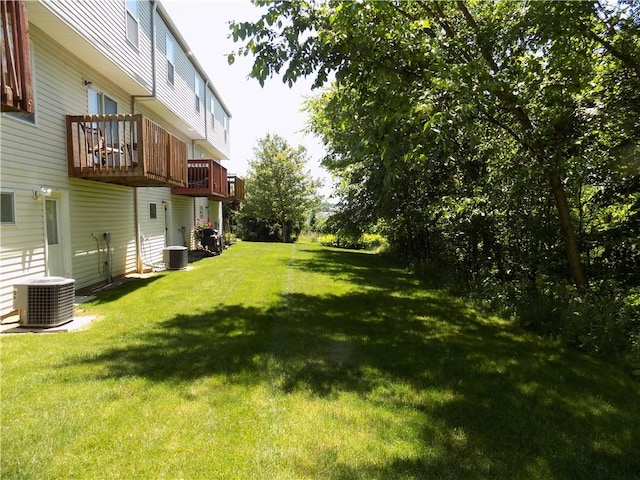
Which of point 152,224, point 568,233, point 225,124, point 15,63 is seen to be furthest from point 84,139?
point 225,124

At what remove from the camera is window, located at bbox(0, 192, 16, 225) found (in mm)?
5984

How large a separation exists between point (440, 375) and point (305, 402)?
1627mm

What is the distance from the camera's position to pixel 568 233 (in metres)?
6.16

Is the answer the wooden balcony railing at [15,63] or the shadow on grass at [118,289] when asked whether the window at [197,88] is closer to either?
the shadow on grass at [118,289]

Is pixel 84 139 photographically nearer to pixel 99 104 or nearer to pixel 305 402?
pixel 99 104

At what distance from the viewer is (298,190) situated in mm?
30016

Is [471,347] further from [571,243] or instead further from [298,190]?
[298,190]

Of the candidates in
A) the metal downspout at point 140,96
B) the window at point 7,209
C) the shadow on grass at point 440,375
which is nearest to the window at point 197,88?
the metal downspout at point 140,96

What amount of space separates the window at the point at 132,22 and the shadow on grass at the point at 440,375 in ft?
24.0

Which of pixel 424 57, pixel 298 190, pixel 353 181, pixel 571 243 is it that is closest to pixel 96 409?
pixel 424 57

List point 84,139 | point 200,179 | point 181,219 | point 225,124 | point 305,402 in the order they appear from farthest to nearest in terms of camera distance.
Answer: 1. point 225,124
2. point 181,219
3. point 200,179
4. point 84,139
5. point 305,402

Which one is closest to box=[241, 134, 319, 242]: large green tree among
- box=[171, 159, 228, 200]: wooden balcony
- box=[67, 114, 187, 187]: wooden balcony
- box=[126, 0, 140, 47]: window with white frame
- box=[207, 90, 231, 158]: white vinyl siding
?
box=[207, 90, 231, 158]: white vinyl siding

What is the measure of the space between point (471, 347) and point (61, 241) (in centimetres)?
755

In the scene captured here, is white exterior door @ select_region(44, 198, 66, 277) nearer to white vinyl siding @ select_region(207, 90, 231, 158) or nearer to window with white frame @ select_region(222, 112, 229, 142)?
white vinyl siding @ select_region(207, 90, 231, 158)
